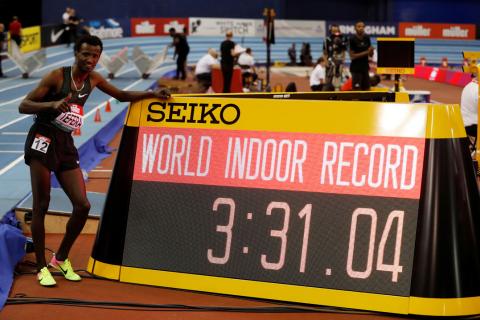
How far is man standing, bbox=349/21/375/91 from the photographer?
57.2 ft

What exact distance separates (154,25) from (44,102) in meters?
41.3

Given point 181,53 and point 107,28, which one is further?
point 107,28

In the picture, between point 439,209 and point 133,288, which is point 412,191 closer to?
point 439,209

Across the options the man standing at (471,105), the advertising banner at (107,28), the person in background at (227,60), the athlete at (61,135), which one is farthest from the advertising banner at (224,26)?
the athlete at (61,135)

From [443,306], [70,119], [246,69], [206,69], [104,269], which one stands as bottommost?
[246,69]

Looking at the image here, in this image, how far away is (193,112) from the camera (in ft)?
18.9

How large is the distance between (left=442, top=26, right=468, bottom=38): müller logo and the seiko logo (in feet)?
139

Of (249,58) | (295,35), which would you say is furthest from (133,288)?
(295,35)

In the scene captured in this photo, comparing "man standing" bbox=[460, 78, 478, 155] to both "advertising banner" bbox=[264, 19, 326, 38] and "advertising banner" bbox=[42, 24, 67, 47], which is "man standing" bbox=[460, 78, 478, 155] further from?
"advertising banner" bbox=[264, 19, 326, 38]

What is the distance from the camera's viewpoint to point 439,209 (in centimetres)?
504

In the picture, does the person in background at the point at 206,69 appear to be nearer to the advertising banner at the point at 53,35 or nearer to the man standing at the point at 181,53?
the man standing at the point at 181,53

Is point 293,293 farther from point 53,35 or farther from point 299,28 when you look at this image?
point 299,28

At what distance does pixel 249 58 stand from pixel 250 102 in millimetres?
19662

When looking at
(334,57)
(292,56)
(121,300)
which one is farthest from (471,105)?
(292,56)
